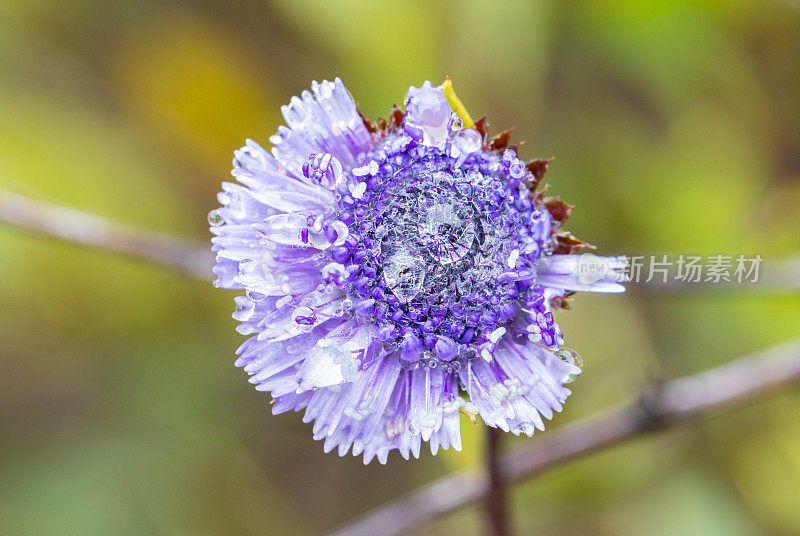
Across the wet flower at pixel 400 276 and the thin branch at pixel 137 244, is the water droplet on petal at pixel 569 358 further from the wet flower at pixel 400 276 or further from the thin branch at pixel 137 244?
the thin branch at pixel 137 244

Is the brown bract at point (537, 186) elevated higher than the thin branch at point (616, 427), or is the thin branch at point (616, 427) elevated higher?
the brown bract at point (537, 186)

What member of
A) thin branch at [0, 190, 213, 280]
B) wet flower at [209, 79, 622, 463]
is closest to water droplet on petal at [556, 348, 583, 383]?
wet flower at [209, 79, 622, 463]

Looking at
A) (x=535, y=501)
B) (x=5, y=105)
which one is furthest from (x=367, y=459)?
(x=5, y=105)

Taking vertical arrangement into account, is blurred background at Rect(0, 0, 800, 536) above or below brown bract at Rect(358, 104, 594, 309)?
above

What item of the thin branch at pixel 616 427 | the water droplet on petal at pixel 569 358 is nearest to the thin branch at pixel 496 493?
the thin branch at pixel 616 427

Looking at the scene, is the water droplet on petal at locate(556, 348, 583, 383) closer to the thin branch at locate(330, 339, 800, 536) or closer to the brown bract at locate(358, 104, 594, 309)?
the brown bract at locate(358, 104, 594, 309)

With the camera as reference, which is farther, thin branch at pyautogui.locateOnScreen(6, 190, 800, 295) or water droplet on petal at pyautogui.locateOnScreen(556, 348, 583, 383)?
thin branch at pyautogui.locateOnScreen(6, 190, 800, 295)
